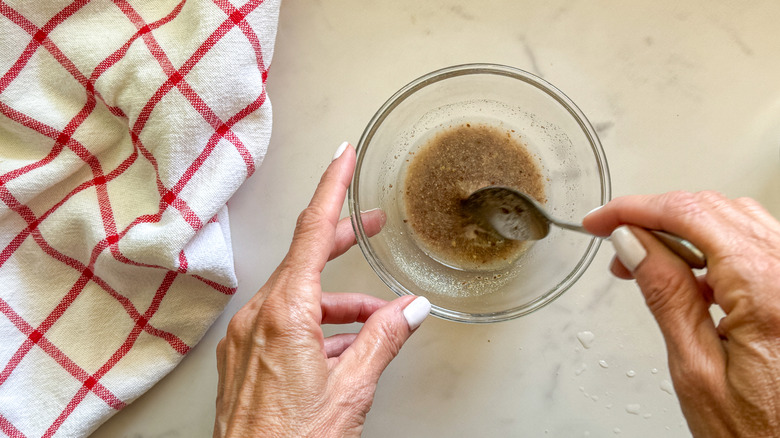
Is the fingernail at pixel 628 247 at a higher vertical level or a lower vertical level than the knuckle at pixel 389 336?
higher

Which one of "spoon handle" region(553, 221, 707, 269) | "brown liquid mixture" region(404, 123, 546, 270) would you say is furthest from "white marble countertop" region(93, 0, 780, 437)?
"spoon handle" region(553, 221, 707, 269)

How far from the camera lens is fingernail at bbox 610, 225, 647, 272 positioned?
0.81 meters

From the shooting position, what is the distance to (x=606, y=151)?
1.18 meters

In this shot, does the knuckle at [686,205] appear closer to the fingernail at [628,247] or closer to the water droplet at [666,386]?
the fingernail at [628,247]

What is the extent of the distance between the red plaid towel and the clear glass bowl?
0.86 feet

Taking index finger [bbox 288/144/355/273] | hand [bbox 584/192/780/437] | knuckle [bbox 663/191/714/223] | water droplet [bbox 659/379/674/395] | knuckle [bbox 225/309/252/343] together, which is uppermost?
index finger [bbox 288/144/355/273]

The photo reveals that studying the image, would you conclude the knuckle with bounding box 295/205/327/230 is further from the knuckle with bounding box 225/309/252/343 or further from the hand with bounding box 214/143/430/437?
the knuckle with bounding box 225/309/252/343

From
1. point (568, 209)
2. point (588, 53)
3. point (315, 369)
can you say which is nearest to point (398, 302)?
point (315, 369)

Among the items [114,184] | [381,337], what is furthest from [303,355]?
[114,184]

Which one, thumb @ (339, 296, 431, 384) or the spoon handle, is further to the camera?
thumb @ (339, 296, 431, 384)

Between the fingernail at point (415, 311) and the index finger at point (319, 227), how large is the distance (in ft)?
0.54

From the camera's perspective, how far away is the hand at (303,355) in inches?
33.8

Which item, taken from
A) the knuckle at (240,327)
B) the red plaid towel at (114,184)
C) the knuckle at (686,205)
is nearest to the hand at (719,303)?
the knuckle at (686,205)

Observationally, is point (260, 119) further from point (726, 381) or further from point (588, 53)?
point (726, 381)
